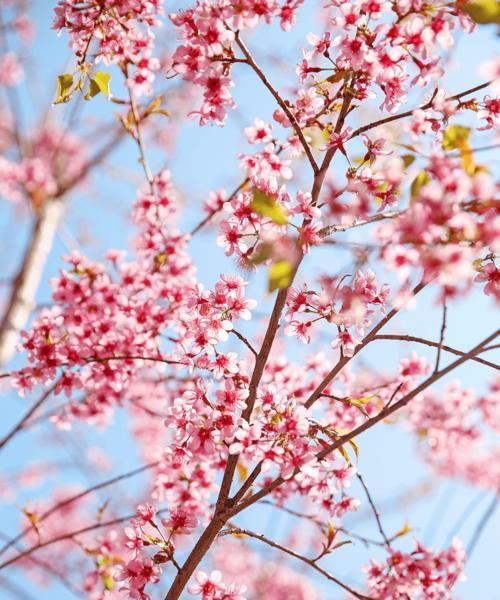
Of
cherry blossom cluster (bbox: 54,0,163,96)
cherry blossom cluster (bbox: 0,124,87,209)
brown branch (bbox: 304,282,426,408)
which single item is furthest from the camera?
cherry blossom cluster (bbox: 0,124,87,209)

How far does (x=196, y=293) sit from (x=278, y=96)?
30.0 inches

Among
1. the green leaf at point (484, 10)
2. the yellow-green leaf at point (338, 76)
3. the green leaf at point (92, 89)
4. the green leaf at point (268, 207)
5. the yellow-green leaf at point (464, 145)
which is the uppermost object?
the yellow-green leaf at point (338, 76)

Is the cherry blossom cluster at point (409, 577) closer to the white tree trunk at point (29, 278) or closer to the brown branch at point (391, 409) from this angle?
the brown branch at point (391, 409)

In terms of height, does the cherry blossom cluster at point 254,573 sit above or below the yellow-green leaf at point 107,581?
above

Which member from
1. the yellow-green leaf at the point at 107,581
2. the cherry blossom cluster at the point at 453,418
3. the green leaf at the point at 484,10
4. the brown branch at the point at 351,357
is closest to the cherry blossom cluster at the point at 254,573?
the cherry blossom cluster at the point at 453,418

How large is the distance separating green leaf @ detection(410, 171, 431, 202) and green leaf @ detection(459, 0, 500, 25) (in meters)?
0.51

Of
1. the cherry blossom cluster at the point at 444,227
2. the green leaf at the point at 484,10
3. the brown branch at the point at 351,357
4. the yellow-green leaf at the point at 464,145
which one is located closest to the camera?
the cherry blossom cluster at the point at 444,227

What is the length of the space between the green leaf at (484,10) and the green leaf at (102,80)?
138cm

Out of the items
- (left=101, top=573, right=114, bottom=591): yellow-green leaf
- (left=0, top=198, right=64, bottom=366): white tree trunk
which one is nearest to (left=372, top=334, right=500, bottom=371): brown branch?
(left=101, top=573, right=114, bottom=591): yellow-green leaf

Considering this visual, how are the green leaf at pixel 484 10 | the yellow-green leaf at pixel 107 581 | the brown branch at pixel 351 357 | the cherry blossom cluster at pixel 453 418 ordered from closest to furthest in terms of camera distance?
1. the green leaf at pixel 484 10
2. the brown branch at pixel 351 357
3. the yellow-green leaf at pixel 107 581
4. the cherry blossom cluster at pixel 453 418

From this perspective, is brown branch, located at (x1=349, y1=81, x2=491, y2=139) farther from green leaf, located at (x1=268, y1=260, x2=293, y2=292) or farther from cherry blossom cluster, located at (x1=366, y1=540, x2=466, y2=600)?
cherry blossom cluster, located at (x1=366, y1=540, x2=466, y2=600)

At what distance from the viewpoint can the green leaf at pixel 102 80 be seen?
2.22 meters

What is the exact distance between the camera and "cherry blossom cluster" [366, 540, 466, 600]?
2.18 m

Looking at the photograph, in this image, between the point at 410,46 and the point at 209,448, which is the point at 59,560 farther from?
the point at 410,46
